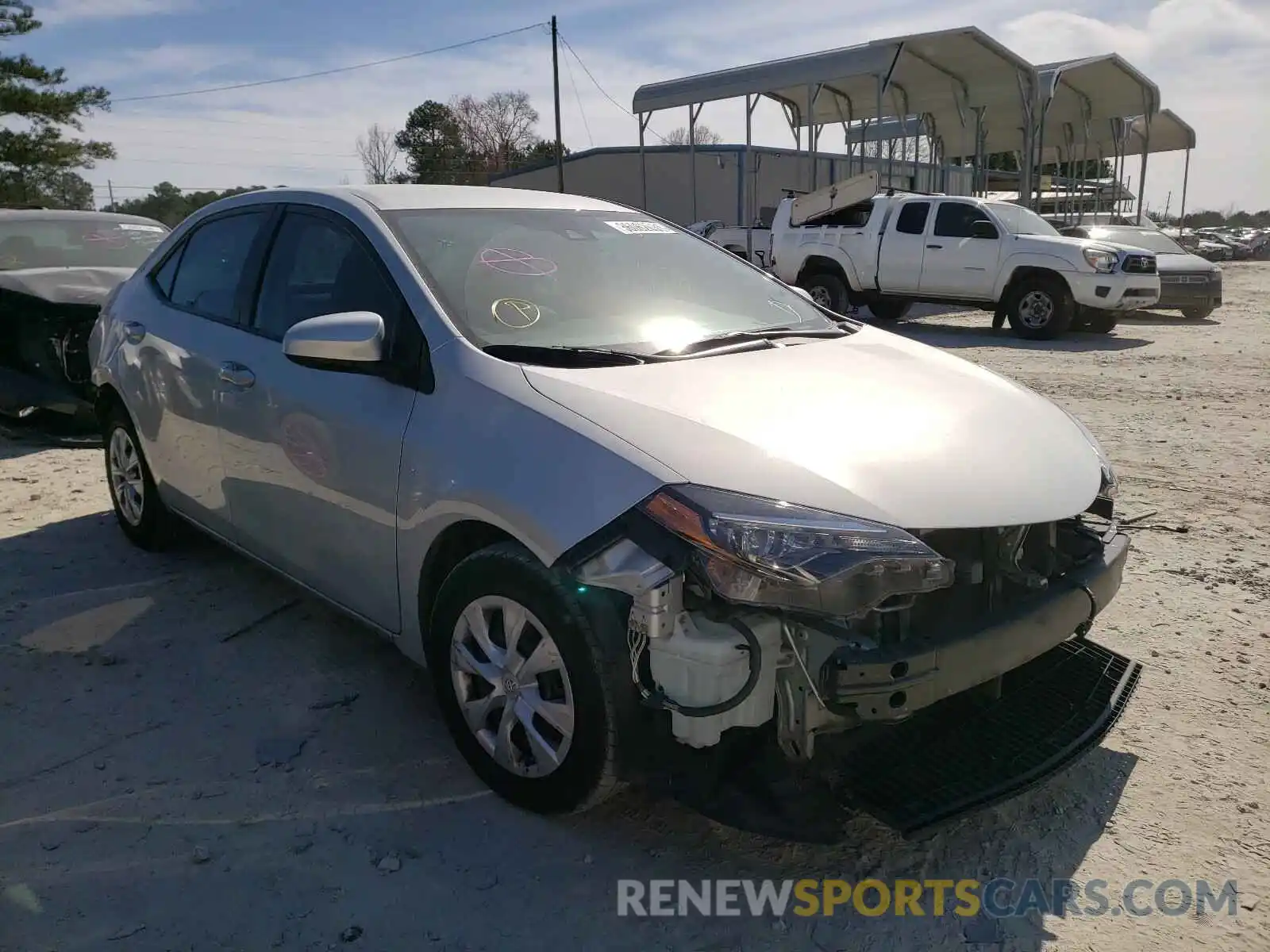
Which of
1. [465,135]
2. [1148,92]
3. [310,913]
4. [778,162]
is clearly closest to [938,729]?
[310,913]

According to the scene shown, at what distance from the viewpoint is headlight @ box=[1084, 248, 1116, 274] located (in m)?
12.6

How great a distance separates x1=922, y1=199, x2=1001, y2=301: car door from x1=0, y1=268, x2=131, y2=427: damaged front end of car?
10952mm

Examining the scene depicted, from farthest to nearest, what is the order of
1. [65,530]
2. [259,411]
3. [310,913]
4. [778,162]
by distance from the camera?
[778,162] < [65,530] < [259,411] < [310,913]

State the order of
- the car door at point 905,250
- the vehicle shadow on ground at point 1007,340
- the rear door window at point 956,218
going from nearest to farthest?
1. the vehicle shadow on ground at point 1007,340
2. the rear door window at point 956,218
3. the car door at point 905,250

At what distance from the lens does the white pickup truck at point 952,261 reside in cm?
1270

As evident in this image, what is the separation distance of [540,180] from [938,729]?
37.1 m

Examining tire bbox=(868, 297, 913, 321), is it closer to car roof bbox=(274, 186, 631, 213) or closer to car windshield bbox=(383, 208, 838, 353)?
car windshield bbox=(383, 208, 838, 353)

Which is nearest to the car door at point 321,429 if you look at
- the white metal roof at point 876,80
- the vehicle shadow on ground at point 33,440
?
the vehicle shadow on ground at point 33,440

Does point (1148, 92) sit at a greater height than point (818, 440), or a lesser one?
greater

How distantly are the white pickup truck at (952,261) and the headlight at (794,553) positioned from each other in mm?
12087

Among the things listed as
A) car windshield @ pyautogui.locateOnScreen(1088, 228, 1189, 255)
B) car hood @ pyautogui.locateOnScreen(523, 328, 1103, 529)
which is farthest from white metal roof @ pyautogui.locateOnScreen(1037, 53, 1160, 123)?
car hood @ pyautogui.locateOnScreen(523, 328, 1103, 529)

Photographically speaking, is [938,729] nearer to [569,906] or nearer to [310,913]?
[569,906]

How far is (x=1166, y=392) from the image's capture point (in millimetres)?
8461

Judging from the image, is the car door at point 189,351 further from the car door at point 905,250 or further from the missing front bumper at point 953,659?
the car door at point 905,250
